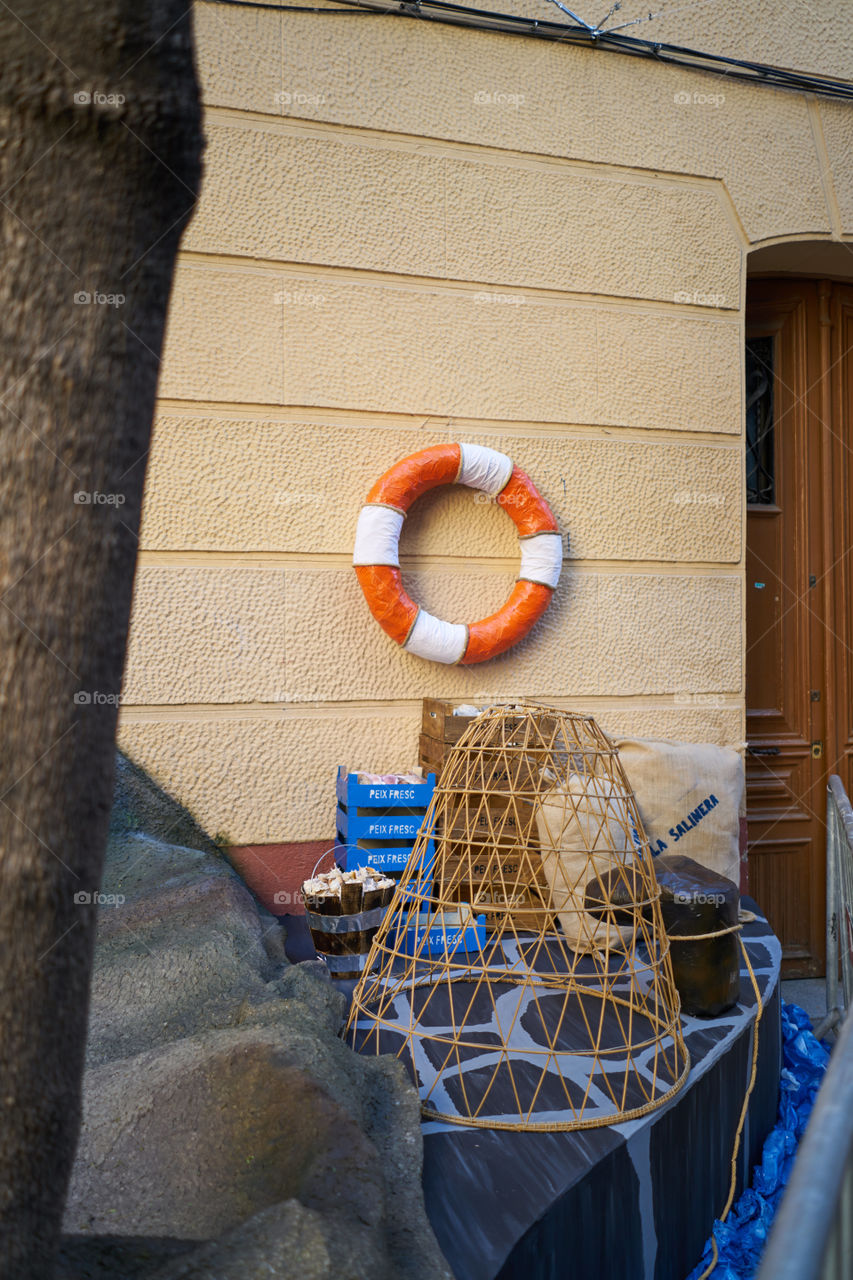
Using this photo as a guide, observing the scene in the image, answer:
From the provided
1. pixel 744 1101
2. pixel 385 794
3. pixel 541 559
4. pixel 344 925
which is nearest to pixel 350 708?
pixel 385 794

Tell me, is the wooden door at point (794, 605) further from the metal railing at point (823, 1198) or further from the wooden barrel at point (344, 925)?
the metal railing at point (823, 1198)

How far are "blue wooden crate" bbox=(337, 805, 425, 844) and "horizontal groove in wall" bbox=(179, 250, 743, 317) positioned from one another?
184 centimetres

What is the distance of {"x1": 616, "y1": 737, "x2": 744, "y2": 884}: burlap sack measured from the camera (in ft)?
9.14

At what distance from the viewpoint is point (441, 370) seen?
10.5 feet

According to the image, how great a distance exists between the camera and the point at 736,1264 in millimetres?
1894

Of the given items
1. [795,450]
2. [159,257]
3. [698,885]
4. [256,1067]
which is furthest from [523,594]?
[159,257]

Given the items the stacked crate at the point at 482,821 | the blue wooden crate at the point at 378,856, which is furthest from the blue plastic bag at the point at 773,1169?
the blue wooden crate at the point at 378,856

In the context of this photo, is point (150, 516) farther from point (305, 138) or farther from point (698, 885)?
point (698, 885)

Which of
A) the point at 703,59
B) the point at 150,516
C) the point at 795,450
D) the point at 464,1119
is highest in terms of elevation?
the point at 703,59

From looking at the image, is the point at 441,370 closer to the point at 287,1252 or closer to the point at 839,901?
the point at 839,901

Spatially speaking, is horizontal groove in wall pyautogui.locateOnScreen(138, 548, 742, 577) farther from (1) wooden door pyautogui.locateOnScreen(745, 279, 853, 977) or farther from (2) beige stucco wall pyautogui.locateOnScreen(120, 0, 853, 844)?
(1) wooden door pyautogui.locateOnScreen(745, 279, 853, 977)

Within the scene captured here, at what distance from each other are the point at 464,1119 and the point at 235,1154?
0.48m

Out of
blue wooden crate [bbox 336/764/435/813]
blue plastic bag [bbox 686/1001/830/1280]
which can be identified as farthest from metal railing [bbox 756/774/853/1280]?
blue wooden crate [bbox 336/764/435/813]

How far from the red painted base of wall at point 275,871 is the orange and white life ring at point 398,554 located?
2.69 feet
